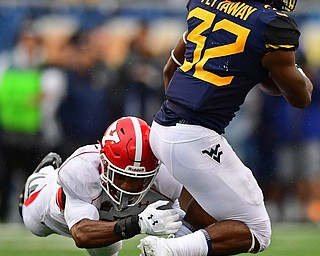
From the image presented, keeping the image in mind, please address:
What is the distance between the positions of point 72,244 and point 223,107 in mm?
3452

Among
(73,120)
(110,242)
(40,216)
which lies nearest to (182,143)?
(110,242)

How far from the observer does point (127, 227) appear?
5270 mm

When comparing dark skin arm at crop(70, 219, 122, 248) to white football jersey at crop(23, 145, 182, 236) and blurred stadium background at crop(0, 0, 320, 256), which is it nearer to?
white football jersey at crop(23, 145, 182, 236)

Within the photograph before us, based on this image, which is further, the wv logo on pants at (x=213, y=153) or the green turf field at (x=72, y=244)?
the green turf field at (x=72, y=244)

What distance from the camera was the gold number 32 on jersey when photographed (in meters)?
5.20

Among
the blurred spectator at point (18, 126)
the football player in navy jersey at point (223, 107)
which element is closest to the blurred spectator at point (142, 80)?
the blurred spectator at point (18, 126)

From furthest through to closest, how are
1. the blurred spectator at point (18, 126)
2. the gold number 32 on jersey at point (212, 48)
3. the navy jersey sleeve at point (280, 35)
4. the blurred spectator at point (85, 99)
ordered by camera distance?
the blurred spectator at point (85, 99)
the blurred spectator at point (18, 126)
the gold number 32 on jersey at point (212, 48)
the navy jersey sleeve at point (280, 35)

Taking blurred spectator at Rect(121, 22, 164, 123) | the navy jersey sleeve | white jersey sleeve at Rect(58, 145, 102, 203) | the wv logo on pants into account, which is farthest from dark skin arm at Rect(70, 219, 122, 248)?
blurred spectator at Rect(121, 22, 164, 123)

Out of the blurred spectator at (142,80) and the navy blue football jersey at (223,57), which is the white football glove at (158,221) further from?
the blurred spectator at (142,80)

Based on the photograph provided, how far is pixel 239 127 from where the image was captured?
1090 centimetres

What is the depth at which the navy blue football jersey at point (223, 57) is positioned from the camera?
515 centimetres

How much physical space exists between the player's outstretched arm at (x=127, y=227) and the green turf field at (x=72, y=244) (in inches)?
79.7

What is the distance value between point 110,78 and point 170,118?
533 centimetres

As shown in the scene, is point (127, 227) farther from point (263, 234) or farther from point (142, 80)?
point (142, 80)
